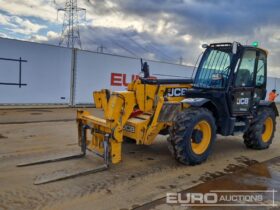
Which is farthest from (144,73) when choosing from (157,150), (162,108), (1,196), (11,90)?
(11,90)

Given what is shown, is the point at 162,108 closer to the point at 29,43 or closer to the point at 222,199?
the point at 222,199

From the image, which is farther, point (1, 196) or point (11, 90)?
point (11, 90)

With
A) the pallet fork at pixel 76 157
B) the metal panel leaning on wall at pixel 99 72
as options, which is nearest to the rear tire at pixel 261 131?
the pallet fork at pixel 76 157

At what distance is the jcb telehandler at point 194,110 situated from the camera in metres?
5.97

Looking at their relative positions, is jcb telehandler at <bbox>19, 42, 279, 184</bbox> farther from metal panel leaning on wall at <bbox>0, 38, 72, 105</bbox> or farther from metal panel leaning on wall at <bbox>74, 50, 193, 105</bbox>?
metal panel leaning on wall at <bbox>74, 50, 193, 105</bbox>

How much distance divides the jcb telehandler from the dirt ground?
280 millimetres

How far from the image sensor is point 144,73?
7117mm

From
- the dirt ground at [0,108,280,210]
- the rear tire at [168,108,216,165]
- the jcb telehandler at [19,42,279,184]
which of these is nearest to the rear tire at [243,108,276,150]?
the jcb telehandler at [19,42,279,184]

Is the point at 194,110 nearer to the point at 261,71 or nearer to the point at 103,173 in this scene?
the point at 103,173

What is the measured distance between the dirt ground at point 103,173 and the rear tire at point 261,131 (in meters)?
0.18

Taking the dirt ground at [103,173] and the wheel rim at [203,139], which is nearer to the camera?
the dirt ground at [103,173]

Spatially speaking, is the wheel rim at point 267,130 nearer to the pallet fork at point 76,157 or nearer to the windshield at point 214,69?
the windshield at point 214,69

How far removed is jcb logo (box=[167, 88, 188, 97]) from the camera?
6934mm

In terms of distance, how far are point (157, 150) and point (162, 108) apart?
5.19 feet
